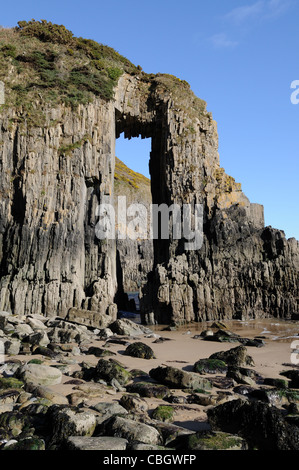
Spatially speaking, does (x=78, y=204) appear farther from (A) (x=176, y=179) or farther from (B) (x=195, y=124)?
(B) (x=195, y=124)

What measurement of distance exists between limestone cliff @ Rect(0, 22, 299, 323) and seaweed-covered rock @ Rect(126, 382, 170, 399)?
13849mm

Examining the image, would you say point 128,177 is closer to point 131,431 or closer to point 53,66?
point 53,66

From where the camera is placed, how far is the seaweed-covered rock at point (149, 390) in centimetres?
779

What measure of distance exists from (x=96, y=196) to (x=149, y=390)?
63.1 feet

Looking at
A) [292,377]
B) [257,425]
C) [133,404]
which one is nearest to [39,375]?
[133,404]

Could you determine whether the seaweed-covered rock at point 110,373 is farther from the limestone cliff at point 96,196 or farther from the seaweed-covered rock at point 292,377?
the limestone cliff at point 96,196

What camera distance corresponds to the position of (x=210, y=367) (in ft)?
34.0

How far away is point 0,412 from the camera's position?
639 cm

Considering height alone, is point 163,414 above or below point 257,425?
below

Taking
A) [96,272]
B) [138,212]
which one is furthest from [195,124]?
[138,212]

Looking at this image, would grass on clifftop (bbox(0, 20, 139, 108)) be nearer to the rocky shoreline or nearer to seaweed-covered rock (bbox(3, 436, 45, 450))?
the rocky shoreline

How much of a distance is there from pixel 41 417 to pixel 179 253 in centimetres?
2172

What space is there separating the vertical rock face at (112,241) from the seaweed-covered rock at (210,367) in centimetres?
1238

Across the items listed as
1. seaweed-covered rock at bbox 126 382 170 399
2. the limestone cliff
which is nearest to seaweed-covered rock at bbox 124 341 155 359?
seaweed-covered rock at bbox 126 382 170 399
